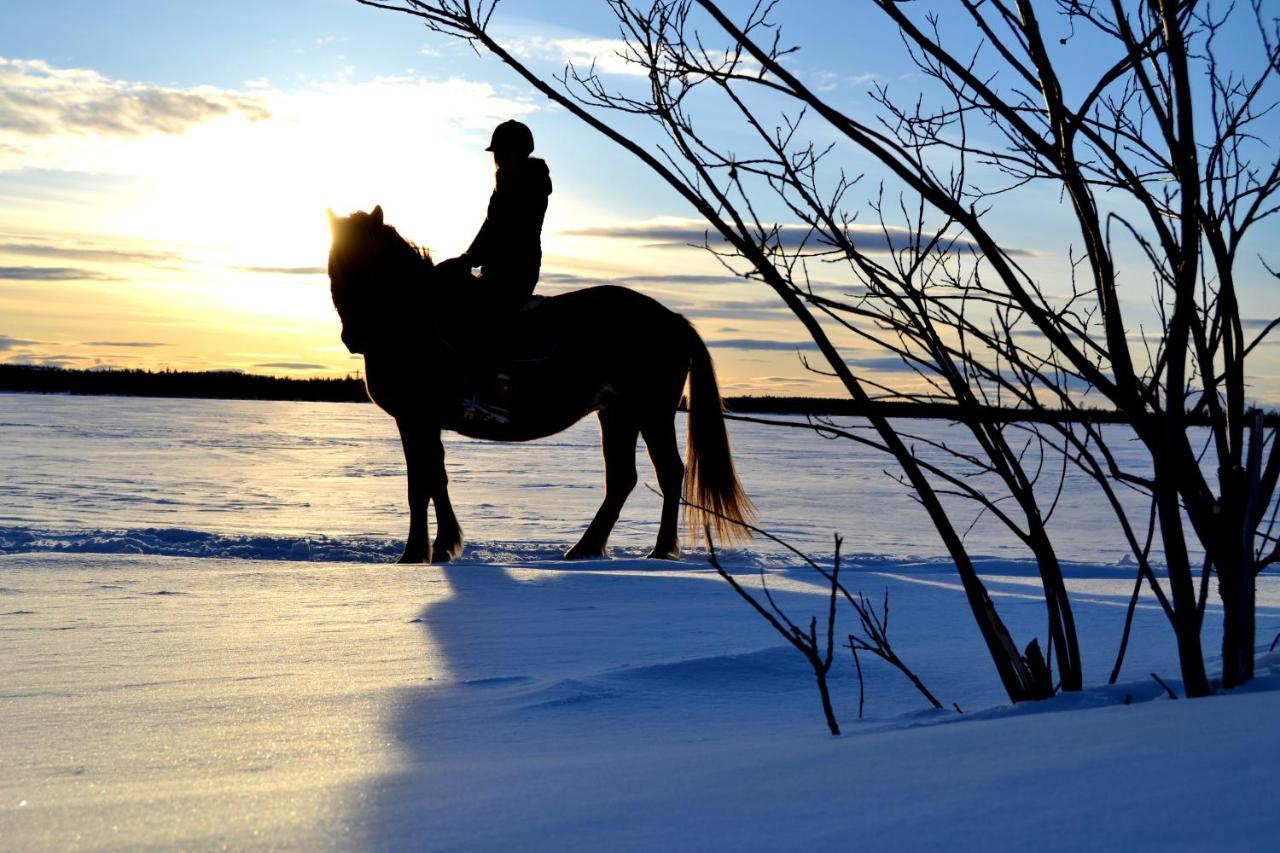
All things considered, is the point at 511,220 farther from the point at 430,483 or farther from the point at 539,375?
the point at 430,483

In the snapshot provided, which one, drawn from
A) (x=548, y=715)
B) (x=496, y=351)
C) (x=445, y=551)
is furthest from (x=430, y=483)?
(x=548, y=715)

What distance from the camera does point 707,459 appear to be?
271 inches

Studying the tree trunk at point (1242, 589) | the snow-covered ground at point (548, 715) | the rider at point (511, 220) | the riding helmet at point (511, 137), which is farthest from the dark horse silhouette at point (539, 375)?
the tree trunk at point (1242, 589)

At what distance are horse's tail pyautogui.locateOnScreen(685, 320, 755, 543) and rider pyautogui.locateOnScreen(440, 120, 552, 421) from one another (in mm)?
1311

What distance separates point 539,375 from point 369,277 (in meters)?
1.16

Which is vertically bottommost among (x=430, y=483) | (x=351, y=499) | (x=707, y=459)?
(x=351, y=499)

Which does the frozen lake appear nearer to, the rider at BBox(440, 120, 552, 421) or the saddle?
the saddle

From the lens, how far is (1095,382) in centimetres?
188

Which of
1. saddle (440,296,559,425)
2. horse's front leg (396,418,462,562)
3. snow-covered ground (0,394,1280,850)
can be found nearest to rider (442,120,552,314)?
saddle (440,296,559,425)

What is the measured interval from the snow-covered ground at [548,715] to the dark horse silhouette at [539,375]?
455 mm

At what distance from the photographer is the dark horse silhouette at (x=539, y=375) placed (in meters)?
6.29

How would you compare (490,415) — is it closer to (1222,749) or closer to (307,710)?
(307,710)

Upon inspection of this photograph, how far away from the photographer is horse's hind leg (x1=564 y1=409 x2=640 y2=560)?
651cm

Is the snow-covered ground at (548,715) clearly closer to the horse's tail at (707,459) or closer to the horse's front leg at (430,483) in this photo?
the horse's front leg at (430,483)
